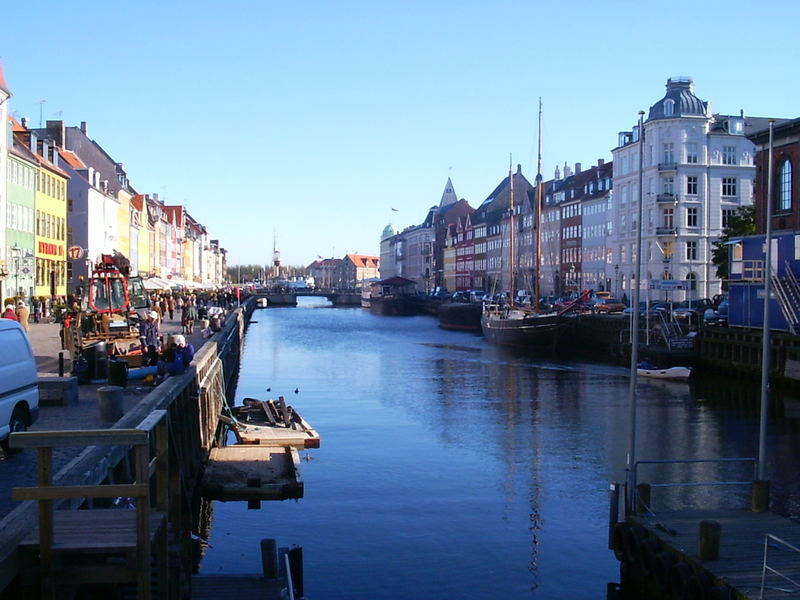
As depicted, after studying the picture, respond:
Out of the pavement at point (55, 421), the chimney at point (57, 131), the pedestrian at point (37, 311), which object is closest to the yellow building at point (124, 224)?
the chimney at point (57, 131)

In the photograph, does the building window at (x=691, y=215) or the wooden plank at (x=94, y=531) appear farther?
the building window at (x=691, y=215)

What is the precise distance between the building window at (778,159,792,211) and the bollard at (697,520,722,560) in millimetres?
40436

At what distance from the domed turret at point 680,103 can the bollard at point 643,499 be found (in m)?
73.0

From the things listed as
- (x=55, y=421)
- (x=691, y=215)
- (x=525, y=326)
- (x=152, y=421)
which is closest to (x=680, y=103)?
(x=691, y=215)

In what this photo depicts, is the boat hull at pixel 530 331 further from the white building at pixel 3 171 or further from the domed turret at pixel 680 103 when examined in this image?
the white building at pixel 3 171

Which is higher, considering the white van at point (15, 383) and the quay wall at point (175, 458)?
the white van at point (15, 383)

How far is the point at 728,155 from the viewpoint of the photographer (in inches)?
3346

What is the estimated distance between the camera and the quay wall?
9312mm

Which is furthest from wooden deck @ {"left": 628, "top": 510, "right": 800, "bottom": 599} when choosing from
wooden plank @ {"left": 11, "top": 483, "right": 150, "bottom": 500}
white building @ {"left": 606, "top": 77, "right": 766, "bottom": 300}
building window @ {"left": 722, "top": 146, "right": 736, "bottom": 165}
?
building window @ {"left": 722, "top": 146, "right": 736, "bottom": 165}

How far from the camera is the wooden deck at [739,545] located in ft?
40.1

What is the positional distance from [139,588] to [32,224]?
63.1 metres

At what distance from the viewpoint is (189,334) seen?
160ft

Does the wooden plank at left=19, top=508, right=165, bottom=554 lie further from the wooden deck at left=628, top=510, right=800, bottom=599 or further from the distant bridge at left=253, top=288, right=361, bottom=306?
the distant bridge at left=253, top=288, right=361, bottom=306

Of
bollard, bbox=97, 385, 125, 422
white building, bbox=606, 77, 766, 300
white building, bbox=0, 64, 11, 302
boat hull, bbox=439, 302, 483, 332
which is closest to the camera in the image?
bollard, bbox=97, 385, 125, 422
